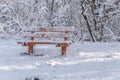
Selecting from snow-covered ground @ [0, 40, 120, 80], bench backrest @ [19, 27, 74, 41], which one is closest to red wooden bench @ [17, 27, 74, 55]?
bench backrest @ [19, 27, 74, 41]

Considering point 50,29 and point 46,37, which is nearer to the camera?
point 46,37

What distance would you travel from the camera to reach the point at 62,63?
863cm

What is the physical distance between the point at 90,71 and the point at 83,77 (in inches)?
21.3

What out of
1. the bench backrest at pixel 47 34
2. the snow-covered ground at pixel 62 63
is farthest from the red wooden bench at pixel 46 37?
the snow-covered ground at pixel 62 63

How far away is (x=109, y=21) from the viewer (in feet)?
51.3

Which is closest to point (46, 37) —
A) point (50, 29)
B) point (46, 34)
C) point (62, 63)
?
point (46, 34)

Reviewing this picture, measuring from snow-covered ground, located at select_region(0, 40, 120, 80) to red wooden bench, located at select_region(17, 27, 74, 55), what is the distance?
328 mm

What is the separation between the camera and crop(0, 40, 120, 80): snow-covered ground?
761cm

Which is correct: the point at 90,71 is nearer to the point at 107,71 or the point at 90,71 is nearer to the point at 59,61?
the point at 107,71

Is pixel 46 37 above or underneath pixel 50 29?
underneath

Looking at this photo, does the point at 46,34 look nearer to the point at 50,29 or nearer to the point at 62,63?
the point at 50,29

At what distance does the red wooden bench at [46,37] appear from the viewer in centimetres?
945

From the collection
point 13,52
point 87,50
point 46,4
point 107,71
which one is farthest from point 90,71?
point 46,4

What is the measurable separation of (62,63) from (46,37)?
1366 millimetres
